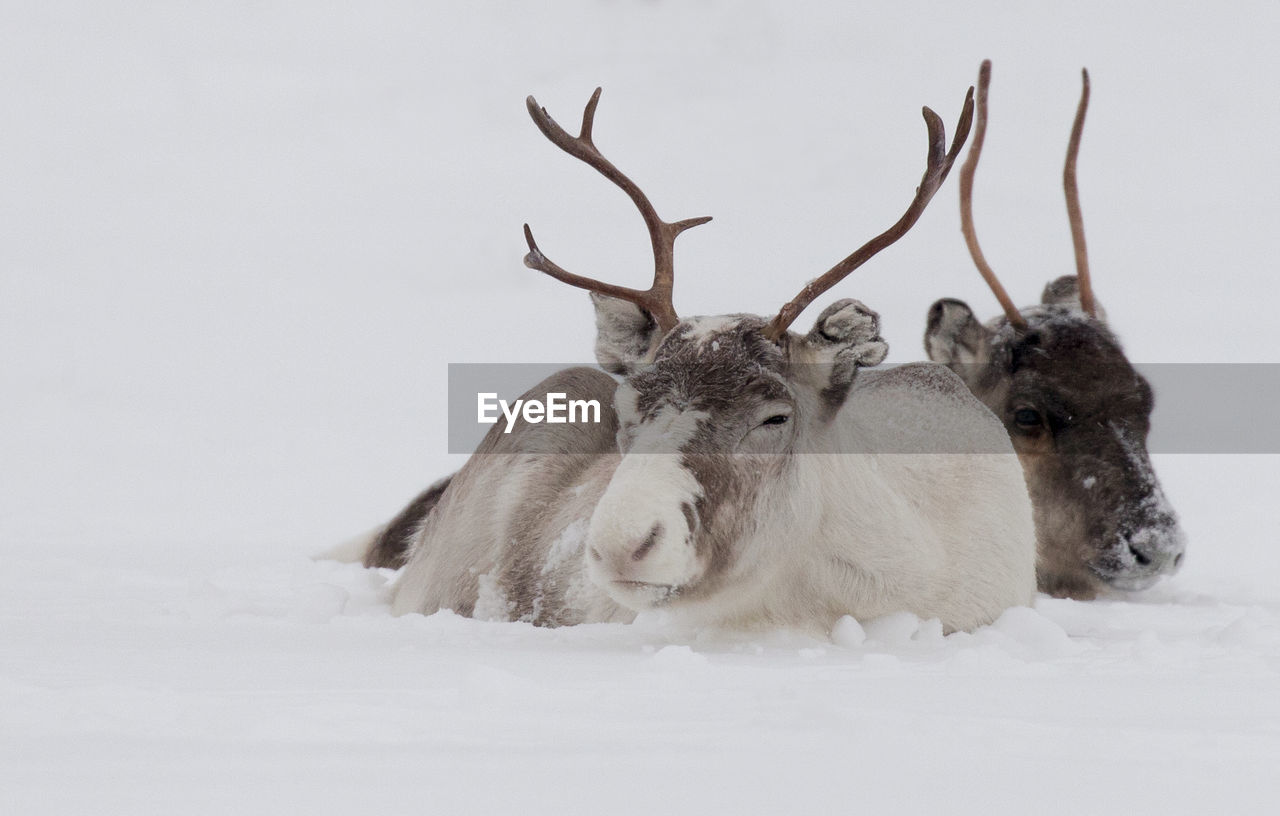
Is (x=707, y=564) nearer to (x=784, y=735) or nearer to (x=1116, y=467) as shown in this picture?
(x=784, y=735)

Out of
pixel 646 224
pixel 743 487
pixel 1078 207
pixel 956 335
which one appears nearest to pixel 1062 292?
pixel 1078 207

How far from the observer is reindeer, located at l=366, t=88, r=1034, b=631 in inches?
163

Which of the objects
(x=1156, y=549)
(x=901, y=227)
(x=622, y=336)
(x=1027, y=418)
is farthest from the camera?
(x=1027, y=418)

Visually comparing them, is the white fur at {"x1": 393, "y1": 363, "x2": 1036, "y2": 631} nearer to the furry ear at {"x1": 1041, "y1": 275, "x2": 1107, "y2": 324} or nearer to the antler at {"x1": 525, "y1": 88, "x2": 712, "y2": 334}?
the antler at {"x1": 525, "y1": 88, "x2": 712, "y2": 334}

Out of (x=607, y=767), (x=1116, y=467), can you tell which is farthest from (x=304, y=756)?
(x=1116, y=467)

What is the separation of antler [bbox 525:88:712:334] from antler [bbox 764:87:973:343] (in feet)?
1.75

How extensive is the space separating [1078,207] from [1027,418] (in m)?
1.68

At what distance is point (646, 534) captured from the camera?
3.84 meters

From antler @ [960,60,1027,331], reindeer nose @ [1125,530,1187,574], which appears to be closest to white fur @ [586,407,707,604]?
reindeer nose @ [1125,530,1187,574]

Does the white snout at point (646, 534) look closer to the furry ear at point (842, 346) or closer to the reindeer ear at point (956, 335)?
the furry ear at point (842, 346)

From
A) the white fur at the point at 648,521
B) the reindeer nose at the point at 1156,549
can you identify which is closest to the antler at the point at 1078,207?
the reindeer nose at the point at 1156,549

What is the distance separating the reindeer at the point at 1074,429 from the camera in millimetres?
6301

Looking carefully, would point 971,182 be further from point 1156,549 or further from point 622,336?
point 622,336

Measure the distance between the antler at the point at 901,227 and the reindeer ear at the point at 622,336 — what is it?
605mm
